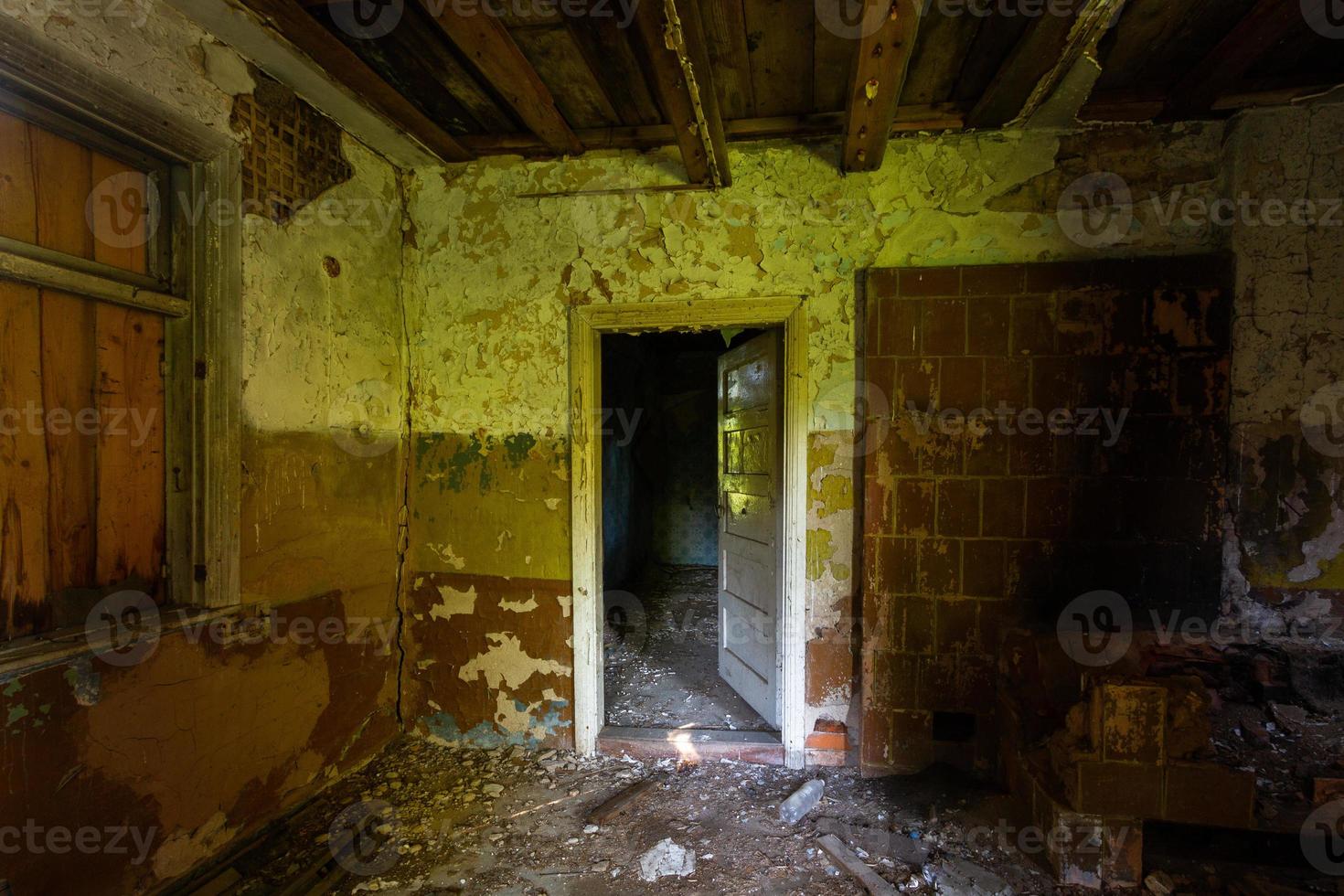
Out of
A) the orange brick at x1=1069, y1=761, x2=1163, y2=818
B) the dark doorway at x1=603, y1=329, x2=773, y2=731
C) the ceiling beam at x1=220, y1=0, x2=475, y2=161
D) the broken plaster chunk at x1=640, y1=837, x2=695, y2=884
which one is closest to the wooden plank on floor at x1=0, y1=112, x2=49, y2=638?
the ceiling beam at x1=220, y1=0, x2=475, y2=161

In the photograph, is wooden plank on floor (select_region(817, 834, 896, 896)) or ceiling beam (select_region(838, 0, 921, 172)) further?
wooden plank on floor (select_region(817, 834, 896, 896))

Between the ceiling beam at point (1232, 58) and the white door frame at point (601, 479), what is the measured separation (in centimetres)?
160

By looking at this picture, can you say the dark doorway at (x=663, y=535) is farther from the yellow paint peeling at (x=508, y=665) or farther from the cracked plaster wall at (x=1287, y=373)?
the cracked plaster wall at (x=1287, y=373)

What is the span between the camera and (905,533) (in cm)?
239

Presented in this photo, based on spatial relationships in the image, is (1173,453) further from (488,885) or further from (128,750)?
(128,750)

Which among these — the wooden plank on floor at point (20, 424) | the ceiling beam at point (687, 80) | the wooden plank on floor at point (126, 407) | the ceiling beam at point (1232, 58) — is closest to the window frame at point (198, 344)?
the wooden plank on floor at point (126, 407)

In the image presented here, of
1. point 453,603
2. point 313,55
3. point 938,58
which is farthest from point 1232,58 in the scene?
point 453,603

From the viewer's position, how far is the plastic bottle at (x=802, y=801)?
7.20ft

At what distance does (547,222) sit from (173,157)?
133 centimetres

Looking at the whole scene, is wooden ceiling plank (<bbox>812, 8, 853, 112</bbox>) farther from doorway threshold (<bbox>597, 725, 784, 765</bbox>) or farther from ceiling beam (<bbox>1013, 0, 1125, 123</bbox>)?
doorway threshold (<bbox>597, 725, 784, 765</bbox>)

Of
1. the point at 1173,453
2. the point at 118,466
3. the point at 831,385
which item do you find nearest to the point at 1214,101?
the point at 1173,453

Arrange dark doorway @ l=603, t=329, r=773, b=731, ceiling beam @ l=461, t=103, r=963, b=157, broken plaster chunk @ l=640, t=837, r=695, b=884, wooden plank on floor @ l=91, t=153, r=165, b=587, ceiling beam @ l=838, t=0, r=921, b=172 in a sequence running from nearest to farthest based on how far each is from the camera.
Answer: ceiling beam @ l=838, t=0, r=921, b=172, wooden plank on floor @ l=91, t=153, r=165, b=587, broken plaster chunk @ l=640, t=837, r=695, b=884, ceiling beam @ l=461, t=103, r=963, b=157, dark doorway @ l=603, t=329, r=773, b=731

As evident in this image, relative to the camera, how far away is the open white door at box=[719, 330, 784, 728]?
266 cm

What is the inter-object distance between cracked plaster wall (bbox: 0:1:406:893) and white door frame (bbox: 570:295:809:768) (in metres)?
0.92
